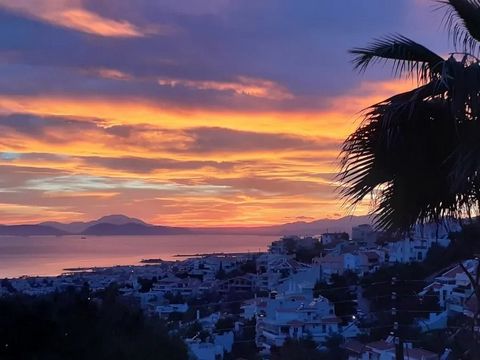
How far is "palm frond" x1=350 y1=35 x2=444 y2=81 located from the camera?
4016 millimetres

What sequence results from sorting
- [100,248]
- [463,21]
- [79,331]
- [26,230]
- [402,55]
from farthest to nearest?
[100,248]
[26,230]
[79,331]
[402,55]
[463,21]

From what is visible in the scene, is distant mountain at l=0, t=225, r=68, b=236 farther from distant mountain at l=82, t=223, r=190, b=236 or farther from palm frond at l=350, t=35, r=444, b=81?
palm frond at l=350, t=35, r=444, b=81

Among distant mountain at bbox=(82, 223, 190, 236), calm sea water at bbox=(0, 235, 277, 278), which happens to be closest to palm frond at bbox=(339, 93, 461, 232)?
calm sea water at bbox=(0, 235, 277, 278)

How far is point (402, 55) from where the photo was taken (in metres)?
4.03

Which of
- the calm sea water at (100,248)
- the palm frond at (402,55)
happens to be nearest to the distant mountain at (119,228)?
the calm sea water at (100,248)

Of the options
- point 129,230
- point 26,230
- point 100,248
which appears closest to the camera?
point 26,230

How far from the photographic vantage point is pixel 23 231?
4009 cm

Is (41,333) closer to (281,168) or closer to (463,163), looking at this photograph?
(463,163)

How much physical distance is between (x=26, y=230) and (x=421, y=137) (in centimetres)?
3845

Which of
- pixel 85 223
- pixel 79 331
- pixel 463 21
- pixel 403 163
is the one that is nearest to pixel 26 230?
pixel 85 223

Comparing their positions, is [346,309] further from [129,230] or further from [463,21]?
[129,230]

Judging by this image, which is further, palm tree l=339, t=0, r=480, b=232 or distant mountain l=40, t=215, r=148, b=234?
distant mountain l=40, t=215, r=148, b=234

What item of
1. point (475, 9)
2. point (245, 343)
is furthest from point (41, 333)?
point (475, 9)

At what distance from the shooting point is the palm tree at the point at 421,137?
3.66 m
